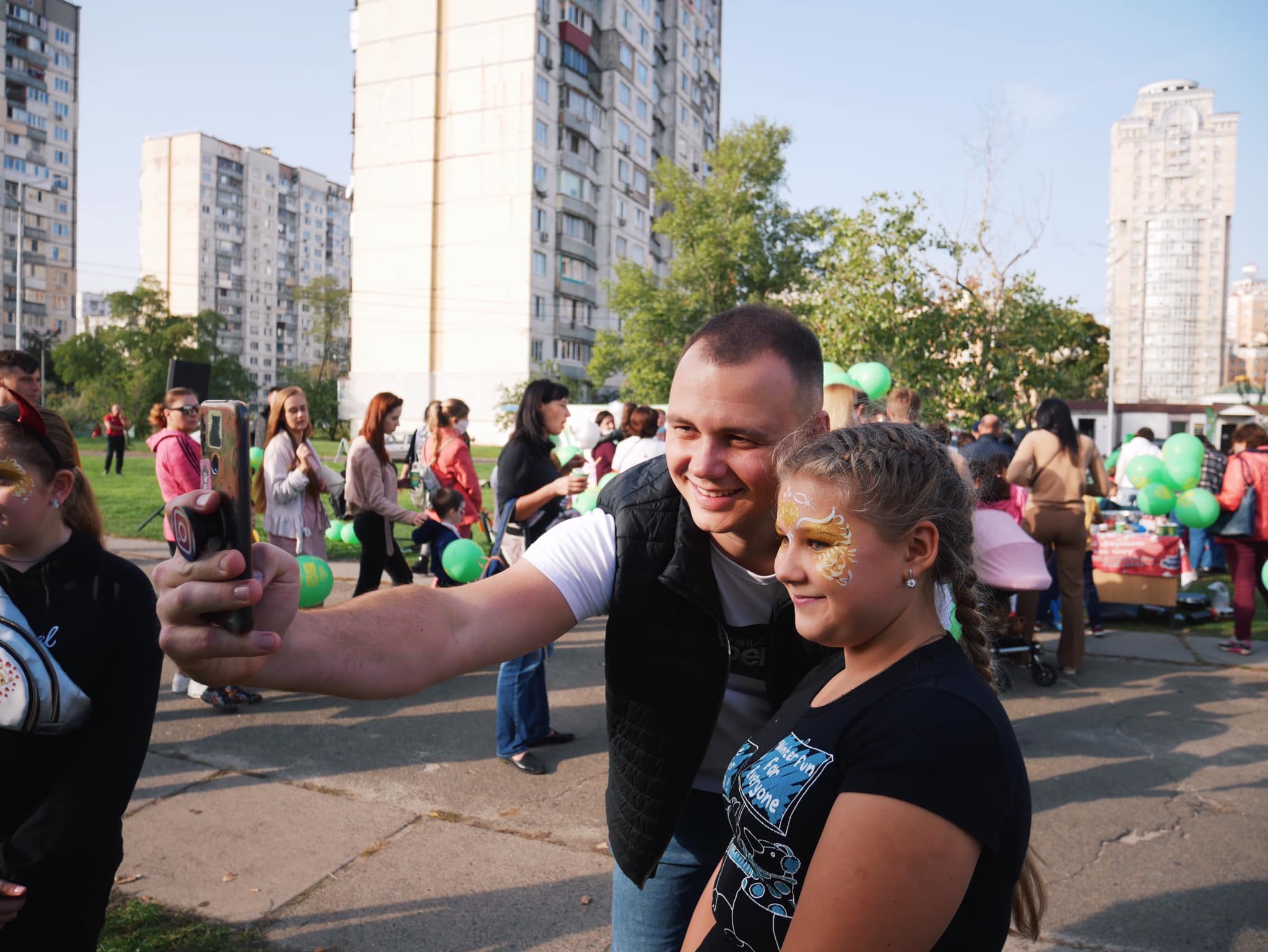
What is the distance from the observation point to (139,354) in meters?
55.8

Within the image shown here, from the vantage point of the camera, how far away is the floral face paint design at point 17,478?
223 centimetres

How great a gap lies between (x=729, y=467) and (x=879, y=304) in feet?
37.9

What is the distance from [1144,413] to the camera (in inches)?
1602

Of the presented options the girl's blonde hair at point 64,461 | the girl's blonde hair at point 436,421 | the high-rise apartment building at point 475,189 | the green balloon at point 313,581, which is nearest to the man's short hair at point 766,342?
the girl's blonde hair at point 64,461

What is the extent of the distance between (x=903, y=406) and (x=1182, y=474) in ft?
17.7

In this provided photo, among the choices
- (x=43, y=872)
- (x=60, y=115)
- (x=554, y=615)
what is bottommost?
(x=43, y=872)

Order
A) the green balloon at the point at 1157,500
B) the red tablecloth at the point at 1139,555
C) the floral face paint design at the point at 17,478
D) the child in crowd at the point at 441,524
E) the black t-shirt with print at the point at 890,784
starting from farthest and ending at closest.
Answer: the green balloon at the point at 1157,500
the red tablecloth at the point at 1139,555
the child in crowd at the point at 441,524
the floral face paint design at the point at 17,478
the black t-shirt with print at the point at 890,784

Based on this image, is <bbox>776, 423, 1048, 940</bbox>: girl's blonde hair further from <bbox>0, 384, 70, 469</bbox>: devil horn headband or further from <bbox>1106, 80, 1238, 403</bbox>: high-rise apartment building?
<bbox>1106, 80, 1238, 403</bbox>: high-rise apartment building

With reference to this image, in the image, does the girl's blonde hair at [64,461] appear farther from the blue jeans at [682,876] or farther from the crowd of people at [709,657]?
the blue jeans at [682,876]

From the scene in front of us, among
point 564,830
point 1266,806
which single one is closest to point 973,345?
A: point 1266,806

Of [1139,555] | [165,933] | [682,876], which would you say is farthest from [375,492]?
[1139,555]

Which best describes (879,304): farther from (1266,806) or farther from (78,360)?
(78,360)

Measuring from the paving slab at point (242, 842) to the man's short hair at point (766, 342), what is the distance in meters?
2.94

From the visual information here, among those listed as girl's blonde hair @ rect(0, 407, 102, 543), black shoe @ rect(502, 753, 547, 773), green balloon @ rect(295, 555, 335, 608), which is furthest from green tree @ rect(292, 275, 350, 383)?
girl's blonde hair @ rect(0, 407, 102, 543)
